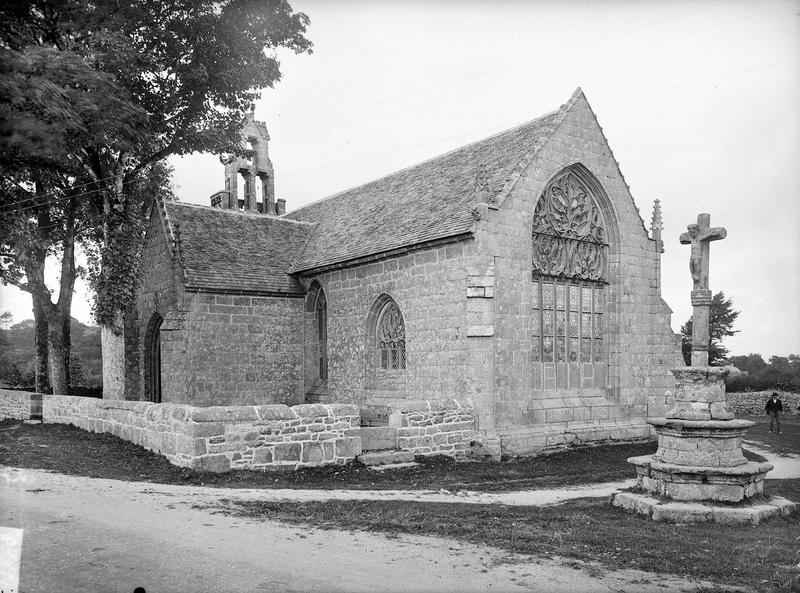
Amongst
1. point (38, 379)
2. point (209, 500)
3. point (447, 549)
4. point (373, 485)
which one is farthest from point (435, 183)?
point (38, 379)

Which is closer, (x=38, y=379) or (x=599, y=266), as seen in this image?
(x=599, y=266)

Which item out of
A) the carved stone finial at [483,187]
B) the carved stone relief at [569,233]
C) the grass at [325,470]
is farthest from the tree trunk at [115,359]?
the carved stone relief at [569,233]

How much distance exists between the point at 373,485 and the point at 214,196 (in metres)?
23.6

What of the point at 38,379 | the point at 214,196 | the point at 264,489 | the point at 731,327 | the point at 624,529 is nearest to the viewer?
the point at 624,529

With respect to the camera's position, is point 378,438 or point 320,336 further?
point 320,336

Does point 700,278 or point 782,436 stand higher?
point 700,278

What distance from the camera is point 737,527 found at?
909 cm

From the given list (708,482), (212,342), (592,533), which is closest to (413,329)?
(212,342)

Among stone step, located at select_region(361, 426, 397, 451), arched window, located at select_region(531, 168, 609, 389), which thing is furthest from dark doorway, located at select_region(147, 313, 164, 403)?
arched window, located at select_region(531, 168, 609, 389)

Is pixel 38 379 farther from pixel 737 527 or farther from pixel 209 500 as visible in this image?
pixel 737 527

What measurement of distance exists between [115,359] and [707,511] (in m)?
20.2

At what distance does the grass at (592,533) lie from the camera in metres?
7.21

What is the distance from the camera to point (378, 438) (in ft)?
48.3

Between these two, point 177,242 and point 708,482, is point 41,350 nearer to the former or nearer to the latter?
point 177,242
